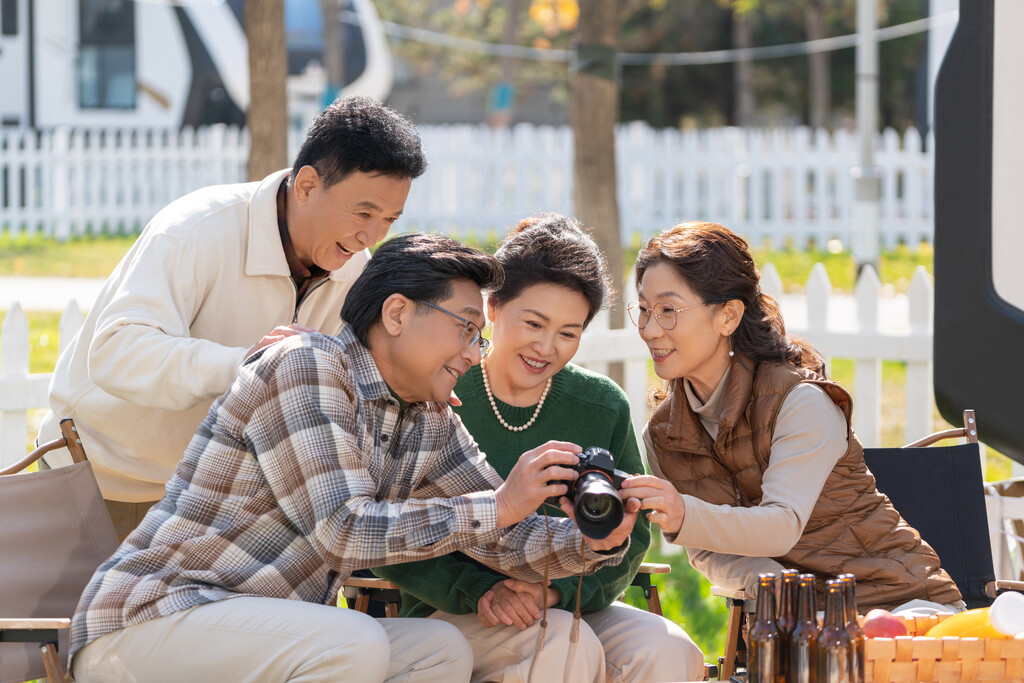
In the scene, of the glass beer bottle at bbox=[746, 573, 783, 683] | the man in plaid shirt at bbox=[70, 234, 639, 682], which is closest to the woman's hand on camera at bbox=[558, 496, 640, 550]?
the man in plaid shirt at bbox=[70, 234, 639, 682]

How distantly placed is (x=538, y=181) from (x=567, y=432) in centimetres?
1193

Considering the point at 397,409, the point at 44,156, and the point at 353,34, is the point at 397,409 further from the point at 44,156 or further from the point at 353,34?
the point at 353,34

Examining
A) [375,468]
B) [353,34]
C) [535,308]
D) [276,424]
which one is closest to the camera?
[276,424]

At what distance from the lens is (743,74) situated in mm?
25344

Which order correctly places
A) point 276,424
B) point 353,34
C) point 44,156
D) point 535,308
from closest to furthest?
1. point 276,424
2. point 535,308
3. point 44,156
4. point 353,34

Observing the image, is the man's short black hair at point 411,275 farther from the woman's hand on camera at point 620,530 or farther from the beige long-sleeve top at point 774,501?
the beige long-sleeve top at point 774,501

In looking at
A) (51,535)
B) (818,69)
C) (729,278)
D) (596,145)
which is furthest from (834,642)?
(818,69)

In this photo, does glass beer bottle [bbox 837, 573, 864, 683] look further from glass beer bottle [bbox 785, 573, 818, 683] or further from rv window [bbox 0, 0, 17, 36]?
rv window [bbox 0, 0, 17, 36]

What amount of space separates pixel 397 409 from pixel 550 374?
64 centimetres

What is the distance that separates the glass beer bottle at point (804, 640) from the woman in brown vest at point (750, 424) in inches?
26.9

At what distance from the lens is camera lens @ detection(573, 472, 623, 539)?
2.41 m

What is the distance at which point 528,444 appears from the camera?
3213 millimetres

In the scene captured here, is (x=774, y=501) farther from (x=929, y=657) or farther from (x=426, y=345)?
(x=426, y=345)

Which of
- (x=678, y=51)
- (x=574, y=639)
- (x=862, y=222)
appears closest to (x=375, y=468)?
(x=574, y=639)
